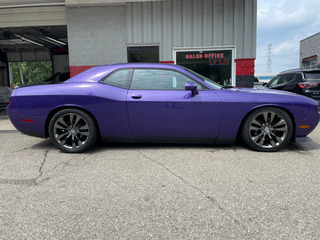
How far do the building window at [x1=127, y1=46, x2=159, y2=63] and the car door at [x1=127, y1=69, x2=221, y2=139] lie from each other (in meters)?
5.07

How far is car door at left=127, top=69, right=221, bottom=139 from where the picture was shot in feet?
13.4

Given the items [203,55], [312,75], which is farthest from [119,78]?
[312,75]

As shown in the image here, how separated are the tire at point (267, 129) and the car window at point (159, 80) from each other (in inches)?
38.7

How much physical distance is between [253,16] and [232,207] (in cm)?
789

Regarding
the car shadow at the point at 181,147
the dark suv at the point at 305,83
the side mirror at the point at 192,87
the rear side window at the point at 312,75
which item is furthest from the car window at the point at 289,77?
the side mirror at the point at 192,87

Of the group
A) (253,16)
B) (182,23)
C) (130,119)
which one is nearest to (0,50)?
(182,23)

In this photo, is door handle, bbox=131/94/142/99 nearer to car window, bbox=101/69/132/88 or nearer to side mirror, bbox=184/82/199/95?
car window, bbox=101/69/132/88

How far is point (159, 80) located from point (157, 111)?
0.55 m

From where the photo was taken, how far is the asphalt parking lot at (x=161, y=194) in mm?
2100

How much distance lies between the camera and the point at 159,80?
169 inches

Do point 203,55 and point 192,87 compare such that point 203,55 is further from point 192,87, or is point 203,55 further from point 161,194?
point 161,194

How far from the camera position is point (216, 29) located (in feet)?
28.8

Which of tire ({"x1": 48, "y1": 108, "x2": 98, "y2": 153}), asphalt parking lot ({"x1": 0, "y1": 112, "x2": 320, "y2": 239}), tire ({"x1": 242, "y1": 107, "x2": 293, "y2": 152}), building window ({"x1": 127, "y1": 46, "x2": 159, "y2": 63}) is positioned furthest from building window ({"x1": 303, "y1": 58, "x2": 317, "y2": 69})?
tire ({"x1": 48, "y1": 108, "x2": 98, "y2": 153})

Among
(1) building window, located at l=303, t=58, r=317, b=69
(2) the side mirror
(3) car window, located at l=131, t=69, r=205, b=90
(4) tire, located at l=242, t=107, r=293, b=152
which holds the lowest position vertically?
(4) tire, located at l=242, t=107, r=293, b=152
